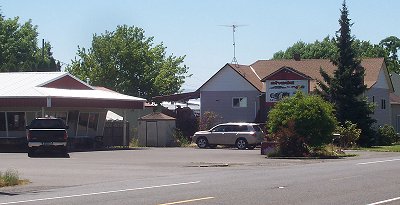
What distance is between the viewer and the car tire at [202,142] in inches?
1992

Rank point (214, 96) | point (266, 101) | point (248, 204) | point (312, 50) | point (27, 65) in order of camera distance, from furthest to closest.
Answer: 1. point (312, 50)
2. point (27, 65)
3. point (214, 96)
4. point (266, 101)
5. point (248, 204)

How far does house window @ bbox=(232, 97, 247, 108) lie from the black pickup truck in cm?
2300

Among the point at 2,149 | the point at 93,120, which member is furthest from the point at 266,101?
the point at 2,149

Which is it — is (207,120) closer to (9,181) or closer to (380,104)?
(380,104)

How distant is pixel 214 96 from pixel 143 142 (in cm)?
969

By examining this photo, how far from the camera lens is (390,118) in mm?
66438

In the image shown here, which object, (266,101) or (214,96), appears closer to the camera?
(266,101)

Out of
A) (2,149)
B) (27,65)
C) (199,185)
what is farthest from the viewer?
(27,65)

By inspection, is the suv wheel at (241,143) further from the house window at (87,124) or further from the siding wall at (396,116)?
the siding wall at (396,116)

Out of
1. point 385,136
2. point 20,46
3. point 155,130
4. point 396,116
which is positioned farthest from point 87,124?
point 20,46

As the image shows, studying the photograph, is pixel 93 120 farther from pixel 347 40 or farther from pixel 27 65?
pixel 27 65

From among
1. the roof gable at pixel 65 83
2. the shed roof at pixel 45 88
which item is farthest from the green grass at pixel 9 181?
the roof gable at pixel 65 83

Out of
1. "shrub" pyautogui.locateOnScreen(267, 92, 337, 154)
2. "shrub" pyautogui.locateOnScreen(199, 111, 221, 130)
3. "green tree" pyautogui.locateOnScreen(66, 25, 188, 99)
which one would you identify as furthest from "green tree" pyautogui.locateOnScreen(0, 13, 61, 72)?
"shrub" pyautogui.locateOnScreen(267, 92, 337, 154)

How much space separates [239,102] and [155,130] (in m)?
9.60
